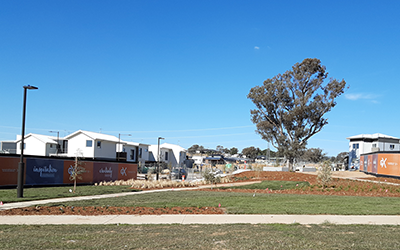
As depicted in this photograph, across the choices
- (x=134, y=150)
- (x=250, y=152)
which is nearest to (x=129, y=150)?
(x=134, y=150)

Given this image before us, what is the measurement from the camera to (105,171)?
28.4 m

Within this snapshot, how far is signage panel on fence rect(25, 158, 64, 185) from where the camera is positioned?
73.8 feet

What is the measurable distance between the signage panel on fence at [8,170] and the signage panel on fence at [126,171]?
9608mm

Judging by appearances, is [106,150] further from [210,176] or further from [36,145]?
[210,176]

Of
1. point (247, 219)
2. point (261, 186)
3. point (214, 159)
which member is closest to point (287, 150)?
point (261, 186)

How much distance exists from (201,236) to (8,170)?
58.0 feet

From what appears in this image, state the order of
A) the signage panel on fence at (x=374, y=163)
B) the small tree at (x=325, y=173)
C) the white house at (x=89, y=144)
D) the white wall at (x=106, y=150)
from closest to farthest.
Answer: the small tree at (x=325, y=173) → the signage panel on fence at (x=374, y=163) → the white house at (x=89, y=144) → the white wall at (x=106, y=150)

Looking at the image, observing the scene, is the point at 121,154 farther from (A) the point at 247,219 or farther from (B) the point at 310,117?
(A) the point at 247,219

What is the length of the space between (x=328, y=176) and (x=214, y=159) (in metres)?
72.8

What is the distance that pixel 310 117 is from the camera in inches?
1751

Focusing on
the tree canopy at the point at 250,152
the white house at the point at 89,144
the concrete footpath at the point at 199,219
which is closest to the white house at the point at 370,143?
the white house at the point at 89,144

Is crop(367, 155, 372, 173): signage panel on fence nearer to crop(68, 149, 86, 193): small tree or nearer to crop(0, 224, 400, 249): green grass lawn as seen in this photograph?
crop(68, 149, 86, 193): small tree

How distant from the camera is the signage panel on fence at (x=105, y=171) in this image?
1081 inches

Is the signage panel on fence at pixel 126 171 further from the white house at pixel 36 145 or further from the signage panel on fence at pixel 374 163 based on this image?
the white house at pixel 36 145
